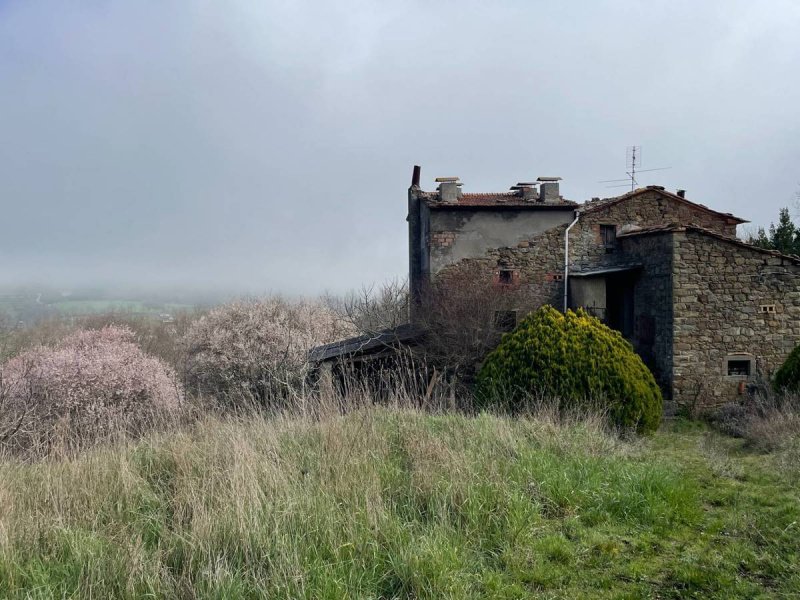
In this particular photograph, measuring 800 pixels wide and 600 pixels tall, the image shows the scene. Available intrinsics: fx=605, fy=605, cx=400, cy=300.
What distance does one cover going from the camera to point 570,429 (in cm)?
752

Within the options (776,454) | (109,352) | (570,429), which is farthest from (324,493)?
(109,352)

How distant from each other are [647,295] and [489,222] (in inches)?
201

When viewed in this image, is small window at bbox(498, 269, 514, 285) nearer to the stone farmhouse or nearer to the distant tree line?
the stone farmhouse

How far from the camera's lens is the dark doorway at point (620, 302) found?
54.5 ft

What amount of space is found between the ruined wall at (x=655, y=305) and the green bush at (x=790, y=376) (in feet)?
7.97

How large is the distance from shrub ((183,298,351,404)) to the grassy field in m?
13.0

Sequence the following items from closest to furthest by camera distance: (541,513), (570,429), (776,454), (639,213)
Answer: (541,513) < (570,429) < (776,454) < (639,213)

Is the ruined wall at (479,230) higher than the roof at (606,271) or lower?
higher

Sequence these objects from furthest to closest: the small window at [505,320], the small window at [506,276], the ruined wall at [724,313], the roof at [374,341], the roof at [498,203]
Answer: the small window at [506,276] → the roof at [498,203] → the small window at [505,320] → the roof at [374,341] → the ruined wall at [724,313]

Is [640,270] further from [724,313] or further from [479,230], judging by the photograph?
[479,230]

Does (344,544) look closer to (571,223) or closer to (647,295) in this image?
(647,295)

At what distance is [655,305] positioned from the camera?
49.8 feet

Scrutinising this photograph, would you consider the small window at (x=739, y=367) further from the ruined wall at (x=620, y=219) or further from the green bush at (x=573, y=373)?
the green bush at (x=573, y=373)

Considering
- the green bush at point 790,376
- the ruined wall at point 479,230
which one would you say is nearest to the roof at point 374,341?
the ruined wall at point 479,230
